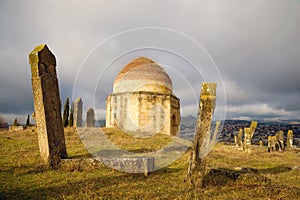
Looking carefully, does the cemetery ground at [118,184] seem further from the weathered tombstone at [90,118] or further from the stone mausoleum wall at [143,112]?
the weathered tombstone at [90,118]

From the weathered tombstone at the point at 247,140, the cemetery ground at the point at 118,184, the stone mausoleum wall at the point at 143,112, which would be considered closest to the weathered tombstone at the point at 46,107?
the cemetery ground at the point at 118,184

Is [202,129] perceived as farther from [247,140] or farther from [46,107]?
[247,140]

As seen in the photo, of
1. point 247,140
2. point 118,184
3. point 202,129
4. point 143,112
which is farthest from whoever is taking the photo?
point 143,112

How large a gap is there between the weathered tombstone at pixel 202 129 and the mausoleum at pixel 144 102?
14865 mm

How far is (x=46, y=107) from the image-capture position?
7.70 meters

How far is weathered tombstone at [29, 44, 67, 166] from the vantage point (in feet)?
24.7

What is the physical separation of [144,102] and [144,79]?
2.69 m

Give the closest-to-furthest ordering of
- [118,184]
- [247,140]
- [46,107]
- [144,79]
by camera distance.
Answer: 1. [118,184]
2. [46,107]
3. [247,140]
4. [144,79]

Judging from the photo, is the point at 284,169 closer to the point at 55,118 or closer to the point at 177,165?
the point at 177,165

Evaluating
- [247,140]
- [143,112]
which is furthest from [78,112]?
[247,140]

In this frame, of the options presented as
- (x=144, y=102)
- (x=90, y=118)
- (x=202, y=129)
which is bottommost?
(x=202, y=129)

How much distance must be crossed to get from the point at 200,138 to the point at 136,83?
1685 centimetres

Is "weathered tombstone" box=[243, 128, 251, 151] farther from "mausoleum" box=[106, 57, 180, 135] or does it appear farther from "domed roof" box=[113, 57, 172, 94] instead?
"domed roof" box=[113, 57, 172, 94]

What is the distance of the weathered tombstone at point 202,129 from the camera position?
5590 millimetres
